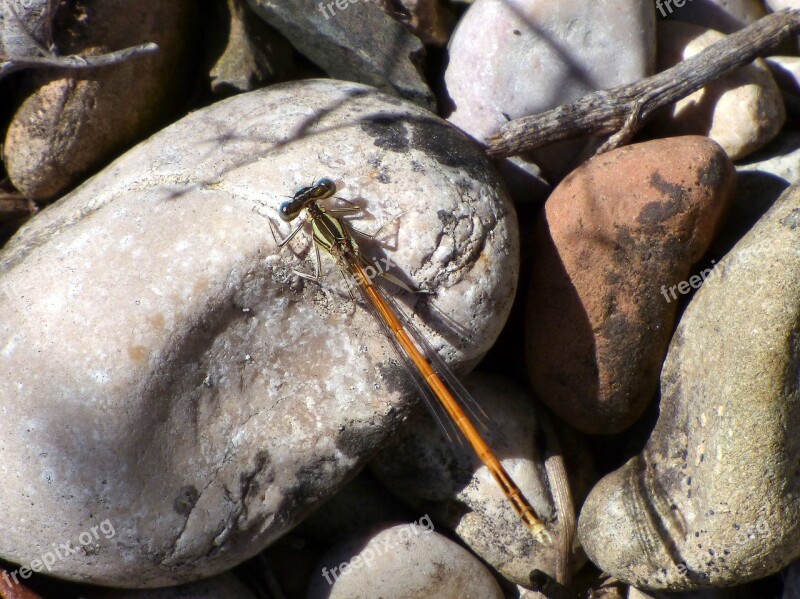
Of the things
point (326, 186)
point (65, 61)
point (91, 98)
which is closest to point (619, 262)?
point (326, 186)

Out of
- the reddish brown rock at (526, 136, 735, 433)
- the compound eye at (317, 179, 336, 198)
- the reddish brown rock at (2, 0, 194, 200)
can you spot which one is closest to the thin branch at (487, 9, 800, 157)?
the reddish brown rock at (526, 136, 735, 433)

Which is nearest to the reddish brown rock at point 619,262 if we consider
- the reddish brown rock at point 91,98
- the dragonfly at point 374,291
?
the dragonfly at point 374,291

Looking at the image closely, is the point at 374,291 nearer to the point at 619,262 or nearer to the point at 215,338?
the point at 215,338

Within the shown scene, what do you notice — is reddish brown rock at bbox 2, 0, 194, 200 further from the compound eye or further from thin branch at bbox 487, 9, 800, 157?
thin branch at bbox 487, 9, 800, 157

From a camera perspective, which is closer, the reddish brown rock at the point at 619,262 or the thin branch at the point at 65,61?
the reddish brown rock at the point at 619,262

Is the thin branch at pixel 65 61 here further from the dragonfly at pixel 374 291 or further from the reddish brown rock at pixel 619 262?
the reddish brown rock at pixel 619 262

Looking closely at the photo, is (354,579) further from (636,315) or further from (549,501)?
(636,315)
